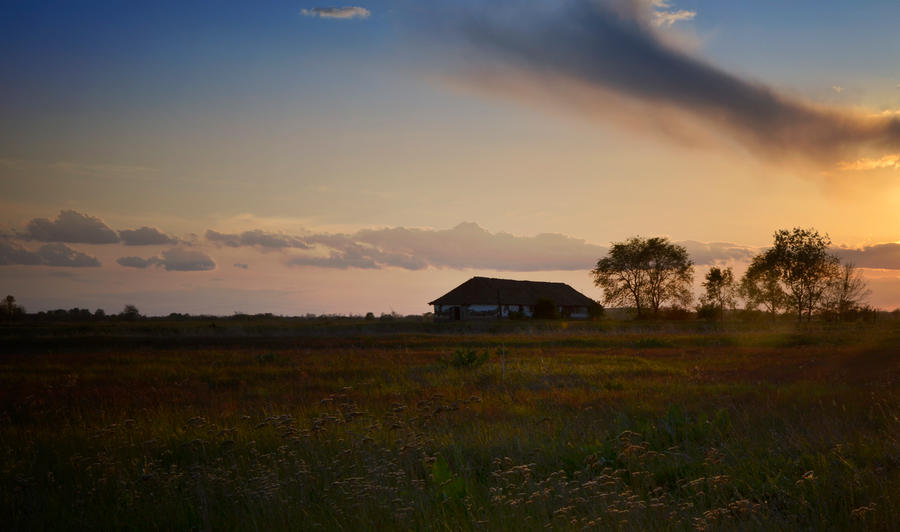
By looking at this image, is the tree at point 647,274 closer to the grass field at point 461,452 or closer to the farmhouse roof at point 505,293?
the farmhouse roof at point 505,293

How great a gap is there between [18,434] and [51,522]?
5.30 metres

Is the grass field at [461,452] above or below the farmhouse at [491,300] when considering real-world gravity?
below

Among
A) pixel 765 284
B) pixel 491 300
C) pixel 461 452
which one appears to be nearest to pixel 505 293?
pixel 491 300

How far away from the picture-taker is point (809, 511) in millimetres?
5293

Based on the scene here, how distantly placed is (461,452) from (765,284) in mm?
76317

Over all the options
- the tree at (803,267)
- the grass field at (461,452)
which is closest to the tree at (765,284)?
the tree at (803,267)

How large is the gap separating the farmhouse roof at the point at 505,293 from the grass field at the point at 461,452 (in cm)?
5644

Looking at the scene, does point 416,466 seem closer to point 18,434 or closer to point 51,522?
point 51,522

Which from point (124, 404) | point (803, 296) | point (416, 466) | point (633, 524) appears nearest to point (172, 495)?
point (416, 466)

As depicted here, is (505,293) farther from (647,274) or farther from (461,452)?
(461,452)

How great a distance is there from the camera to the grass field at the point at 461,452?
5.30 meters

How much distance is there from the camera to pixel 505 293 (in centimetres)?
7812

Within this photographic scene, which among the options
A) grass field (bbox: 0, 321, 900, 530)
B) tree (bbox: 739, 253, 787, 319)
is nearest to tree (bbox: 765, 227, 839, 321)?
tree (bbox: 739, 253, 787, 319)

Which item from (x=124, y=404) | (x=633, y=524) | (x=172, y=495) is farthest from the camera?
(x=124, y=404)
